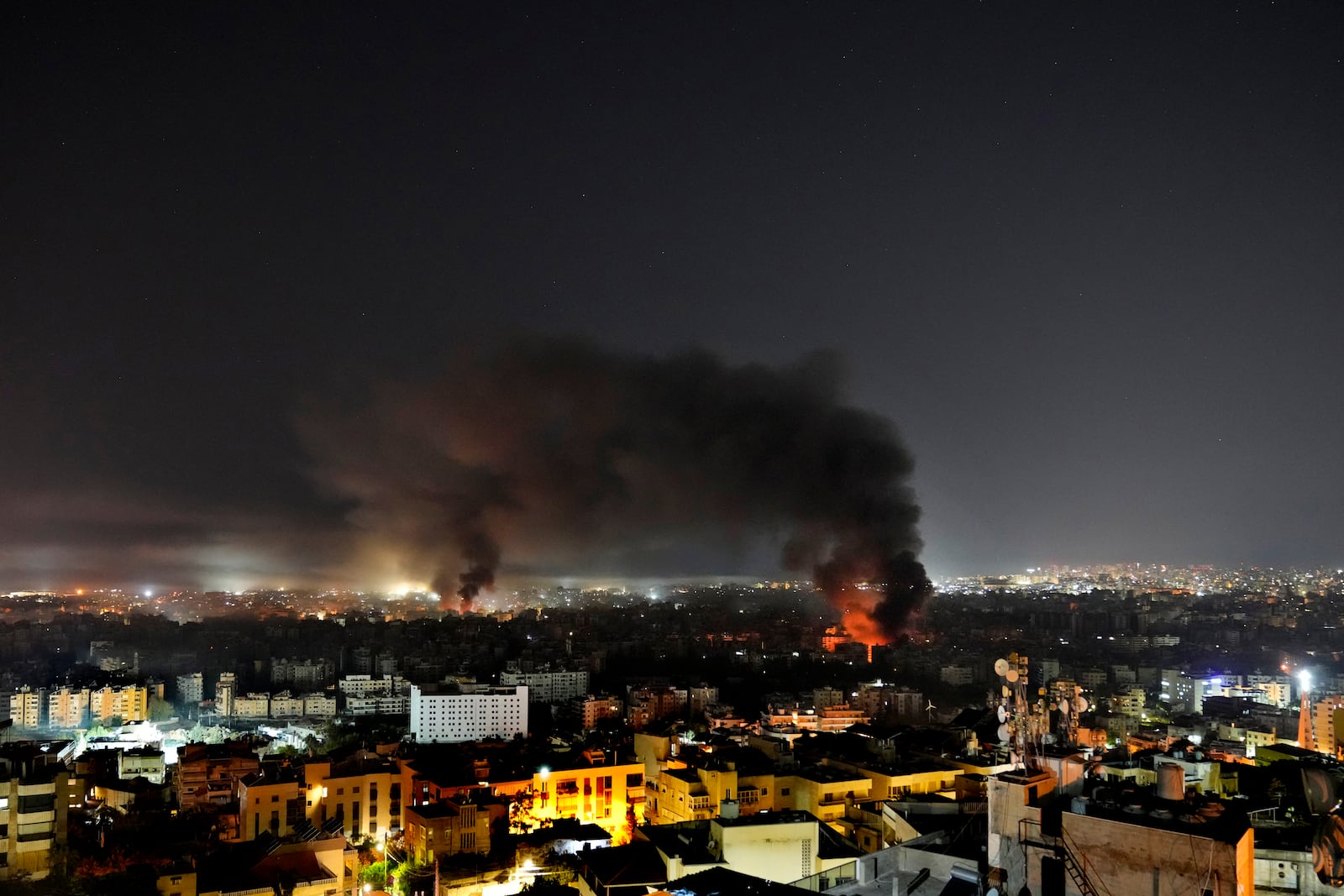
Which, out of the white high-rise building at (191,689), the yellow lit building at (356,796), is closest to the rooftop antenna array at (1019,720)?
the yellow lit building at (356,796)

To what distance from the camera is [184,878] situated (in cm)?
704

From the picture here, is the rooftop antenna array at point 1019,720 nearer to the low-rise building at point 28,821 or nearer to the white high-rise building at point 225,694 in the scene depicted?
the low-rise building at point 28,821

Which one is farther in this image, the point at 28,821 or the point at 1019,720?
the point at 28,821

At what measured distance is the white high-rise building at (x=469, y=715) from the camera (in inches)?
793

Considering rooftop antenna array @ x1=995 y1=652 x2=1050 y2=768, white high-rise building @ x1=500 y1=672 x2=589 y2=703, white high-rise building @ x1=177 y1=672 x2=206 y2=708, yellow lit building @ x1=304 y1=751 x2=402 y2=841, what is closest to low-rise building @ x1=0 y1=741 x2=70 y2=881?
yellow lit building @ x1=304 y1=751 x2=402 y2=841

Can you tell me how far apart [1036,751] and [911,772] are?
22.2 feet

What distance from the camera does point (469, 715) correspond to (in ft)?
66.4

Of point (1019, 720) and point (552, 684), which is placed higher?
point (1019, 720)

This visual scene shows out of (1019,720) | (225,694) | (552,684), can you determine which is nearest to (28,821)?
(1019,720)

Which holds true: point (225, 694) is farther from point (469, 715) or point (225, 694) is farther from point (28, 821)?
point (28, 821)

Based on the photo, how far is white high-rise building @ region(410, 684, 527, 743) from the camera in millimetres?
20141

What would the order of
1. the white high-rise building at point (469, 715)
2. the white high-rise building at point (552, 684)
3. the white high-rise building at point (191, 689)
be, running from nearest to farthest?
1. the white high-rise building at point (469, 715)
2. the white high-rise building at point (191, 689)
3. the white high-rise building at point (552, 684)

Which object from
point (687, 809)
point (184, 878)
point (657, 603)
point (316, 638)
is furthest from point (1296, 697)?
point (657, 603)

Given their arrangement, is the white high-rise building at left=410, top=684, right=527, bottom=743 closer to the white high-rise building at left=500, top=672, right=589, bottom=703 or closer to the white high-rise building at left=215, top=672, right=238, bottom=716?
the white high-rise building at left=500, top=672, right=589, bottom=703
